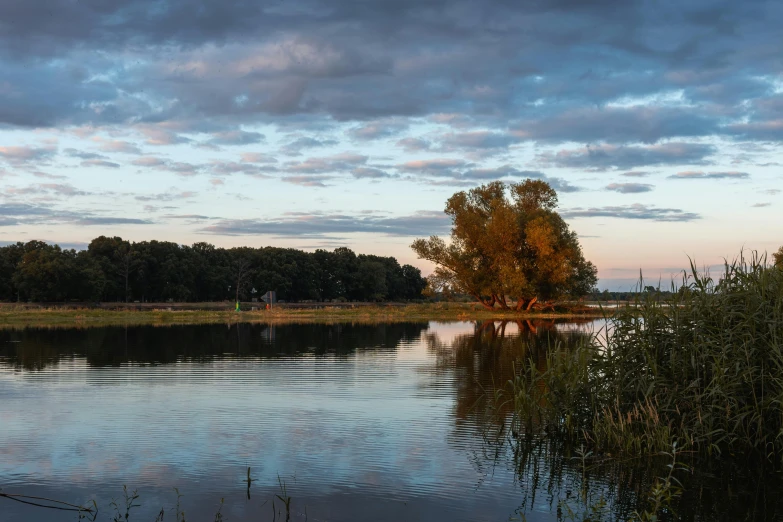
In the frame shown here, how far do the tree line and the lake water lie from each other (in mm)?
84401

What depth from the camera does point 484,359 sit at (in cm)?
3086

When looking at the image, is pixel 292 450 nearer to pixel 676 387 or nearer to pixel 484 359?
pixel 676 387

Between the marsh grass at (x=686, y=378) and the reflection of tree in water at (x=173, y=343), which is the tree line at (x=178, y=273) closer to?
the reflection of tree in water at (x=173, y=343)

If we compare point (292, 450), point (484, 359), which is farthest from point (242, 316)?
point (292, 450)

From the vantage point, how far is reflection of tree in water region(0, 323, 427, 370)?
31797 millimetres

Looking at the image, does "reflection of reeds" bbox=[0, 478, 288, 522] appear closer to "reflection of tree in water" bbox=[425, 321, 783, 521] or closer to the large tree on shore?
"reflection of tree in water" bbox=[425, 321, 783, 521]

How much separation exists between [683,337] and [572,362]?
2.10 m

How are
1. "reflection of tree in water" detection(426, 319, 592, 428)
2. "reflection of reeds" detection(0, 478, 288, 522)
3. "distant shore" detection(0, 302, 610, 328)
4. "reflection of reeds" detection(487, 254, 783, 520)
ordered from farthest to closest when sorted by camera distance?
"distant shore" detection(0, 302, 610, 328), "reflection of tree in water" detection(426, 319, 592, 428), "reflection of reeds" detection(487, 254, 783, 520), "reflection of reeds" detection(0, 478, 288, 522)

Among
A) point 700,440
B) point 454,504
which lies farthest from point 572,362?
point 454,504

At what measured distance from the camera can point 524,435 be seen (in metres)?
15.3

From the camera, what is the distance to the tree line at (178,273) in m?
107

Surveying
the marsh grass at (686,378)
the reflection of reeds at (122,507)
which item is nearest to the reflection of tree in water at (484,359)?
the marsh grass at (686,378)

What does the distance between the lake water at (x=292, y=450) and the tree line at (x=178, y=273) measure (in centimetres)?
8440

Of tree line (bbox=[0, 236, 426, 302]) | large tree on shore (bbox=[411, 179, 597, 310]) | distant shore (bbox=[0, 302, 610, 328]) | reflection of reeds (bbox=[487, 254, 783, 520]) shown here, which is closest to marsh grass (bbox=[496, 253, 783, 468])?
reflection of reeds (bbox=[487, 254, 783, 520])
